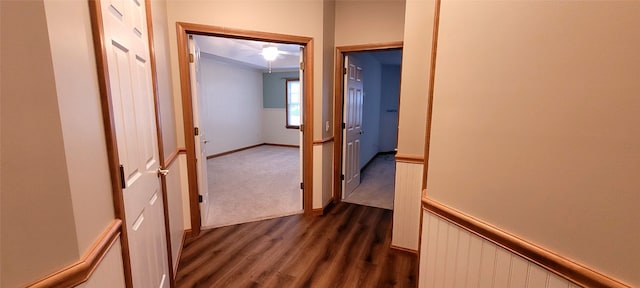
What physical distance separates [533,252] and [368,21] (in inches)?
110

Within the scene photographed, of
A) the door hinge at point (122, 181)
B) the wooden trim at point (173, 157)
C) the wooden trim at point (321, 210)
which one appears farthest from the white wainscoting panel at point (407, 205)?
the door hinge at point (122, 181)

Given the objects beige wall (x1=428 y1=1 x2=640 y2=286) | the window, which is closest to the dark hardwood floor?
beige wall (x1=428 y1=1 x2=640 y2=286)

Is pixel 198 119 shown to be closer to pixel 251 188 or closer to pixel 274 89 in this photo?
pixel 251 188

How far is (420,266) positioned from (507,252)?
24.5 inches

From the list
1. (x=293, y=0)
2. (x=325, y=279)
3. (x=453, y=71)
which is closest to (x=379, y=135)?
(x=293, y=0)

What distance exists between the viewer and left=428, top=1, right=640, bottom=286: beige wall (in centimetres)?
71

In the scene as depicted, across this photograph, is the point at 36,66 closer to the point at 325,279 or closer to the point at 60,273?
the point at 60,273

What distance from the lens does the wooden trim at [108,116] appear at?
897mm

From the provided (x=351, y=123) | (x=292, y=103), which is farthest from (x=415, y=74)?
(x=292, y=103)

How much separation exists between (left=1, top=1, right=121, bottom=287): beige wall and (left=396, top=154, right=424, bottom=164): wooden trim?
2.07 meters

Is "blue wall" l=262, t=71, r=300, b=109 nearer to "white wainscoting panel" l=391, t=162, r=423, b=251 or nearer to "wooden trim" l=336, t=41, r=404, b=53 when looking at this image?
"wooden trim" l=336, t=41, r=404, b=53

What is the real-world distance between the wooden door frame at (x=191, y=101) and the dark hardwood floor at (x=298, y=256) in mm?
329

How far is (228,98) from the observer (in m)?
6.78

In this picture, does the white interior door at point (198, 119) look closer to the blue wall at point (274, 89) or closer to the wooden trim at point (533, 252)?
the wooden trim at point (533, 252)
